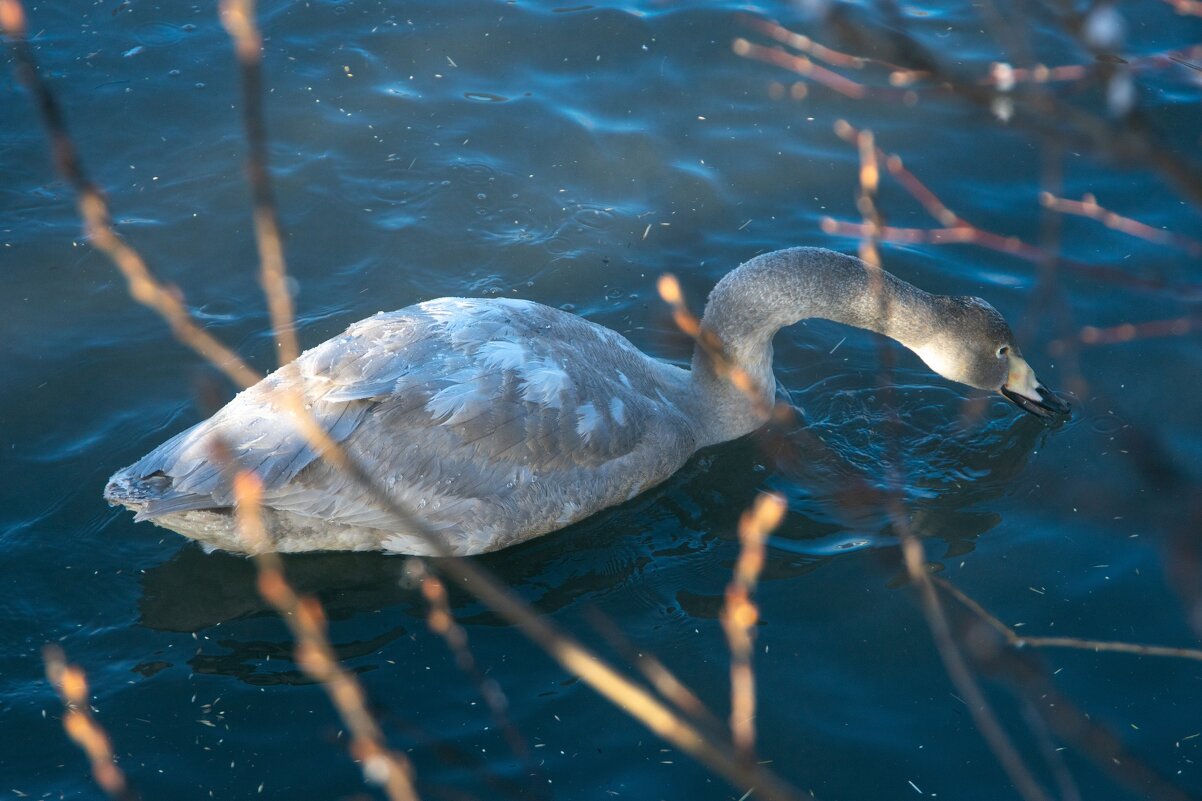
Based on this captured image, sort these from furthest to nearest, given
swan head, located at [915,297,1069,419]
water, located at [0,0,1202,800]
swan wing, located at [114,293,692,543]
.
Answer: swan head, located at [915,297,1069,419] → swan wing, located at [114,293,692,543] → water, located at [0,0,1202,800]

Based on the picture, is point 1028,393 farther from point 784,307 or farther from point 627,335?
point 627,335

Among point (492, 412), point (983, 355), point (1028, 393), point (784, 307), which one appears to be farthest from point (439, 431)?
point (1028, 393)

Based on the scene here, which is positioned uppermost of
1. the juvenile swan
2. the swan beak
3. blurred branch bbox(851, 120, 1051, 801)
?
blurred branch bbox(851, 120, 1051, 801)

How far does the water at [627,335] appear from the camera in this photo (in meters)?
5.82

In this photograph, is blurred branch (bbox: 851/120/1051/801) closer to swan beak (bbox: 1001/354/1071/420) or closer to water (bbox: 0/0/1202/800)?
water (bbox: 0/0/1202/800)

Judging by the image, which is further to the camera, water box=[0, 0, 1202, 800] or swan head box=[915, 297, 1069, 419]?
swan head box=[915, 297, 1069, 419]

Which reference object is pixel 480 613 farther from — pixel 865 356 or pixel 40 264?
pixel 40 264

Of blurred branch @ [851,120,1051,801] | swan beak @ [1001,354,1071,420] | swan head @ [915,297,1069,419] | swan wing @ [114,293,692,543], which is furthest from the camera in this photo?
swan beak @ [1001,354,1071,420]

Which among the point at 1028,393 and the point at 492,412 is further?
the point at 1028,393

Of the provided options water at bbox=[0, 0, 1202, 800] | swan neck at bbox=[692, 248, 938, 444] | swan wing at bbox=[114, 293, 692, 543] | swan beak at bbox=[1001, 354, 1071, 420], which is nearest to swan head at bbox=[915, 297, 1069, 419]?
swan beak at bbox=[1001, 354, 1071, 420]

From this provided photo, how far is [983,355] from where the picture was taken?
23.7ft

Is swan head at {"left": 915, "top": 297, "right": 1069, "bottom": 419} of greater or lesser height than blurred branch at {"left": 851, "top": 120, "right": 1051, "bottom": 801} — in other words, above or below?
below

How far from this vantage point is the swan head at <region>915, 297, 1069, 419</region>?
7191 millimetres

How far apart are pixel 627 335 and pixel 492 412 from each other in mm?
2134
